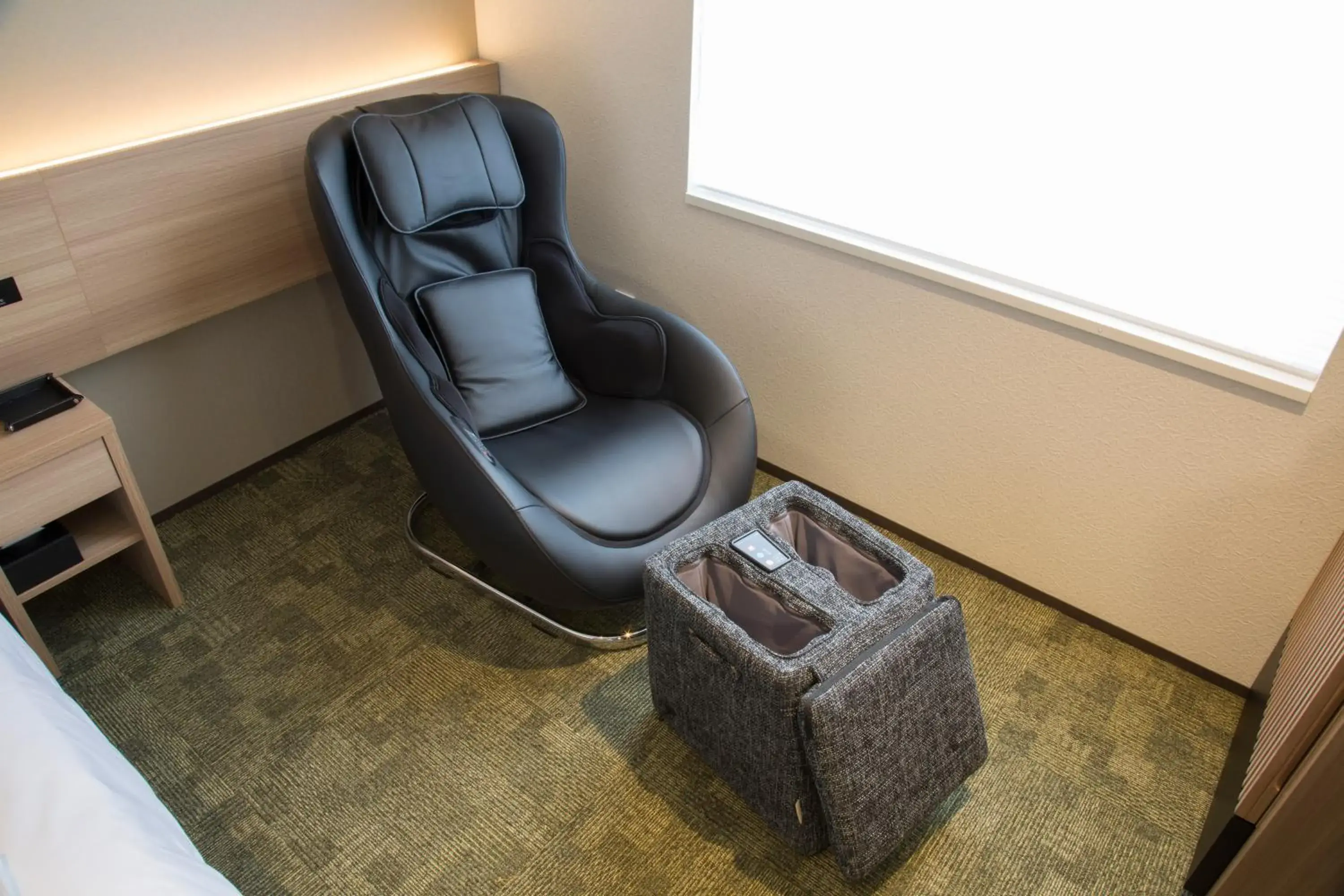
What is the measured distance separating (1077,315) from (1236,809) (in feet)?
3.30

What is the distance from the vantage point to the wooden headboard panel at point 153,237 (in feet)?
6.54

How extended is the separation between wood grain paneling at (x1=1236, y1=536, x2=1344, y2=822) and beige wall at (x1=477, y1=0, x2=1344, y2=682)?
0.14m

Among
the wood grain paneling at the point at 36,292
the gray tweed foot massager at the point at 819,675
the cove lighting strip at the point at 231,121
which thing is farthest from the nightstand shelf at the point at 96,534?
the gray tweed foot massager at the point at 819,675

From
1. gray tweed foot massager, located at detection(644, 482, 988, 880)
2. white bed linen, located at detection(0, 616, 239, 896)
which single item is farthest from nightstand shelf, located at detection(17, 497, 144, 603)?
gray tweed foot massager, located at detection(644, 482, 988, 880)

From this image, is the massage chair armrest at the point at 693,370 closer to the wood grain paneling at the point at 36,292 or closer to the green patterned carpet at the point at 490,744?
the green patterned carpet at the point at 490,744

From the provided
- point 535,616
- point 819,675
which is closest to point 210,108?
point 535,616

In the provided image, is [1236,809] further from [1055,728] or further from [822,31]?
[822,31]

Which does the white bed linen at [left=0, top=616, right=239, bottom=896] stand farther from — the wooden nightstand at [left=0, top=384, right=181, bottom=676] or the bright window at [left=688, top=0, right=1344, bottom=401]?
the bright window at [left=688, top=0, right=1344, bottom=401]

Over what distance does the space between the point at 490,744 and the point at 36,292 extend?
1399 mm

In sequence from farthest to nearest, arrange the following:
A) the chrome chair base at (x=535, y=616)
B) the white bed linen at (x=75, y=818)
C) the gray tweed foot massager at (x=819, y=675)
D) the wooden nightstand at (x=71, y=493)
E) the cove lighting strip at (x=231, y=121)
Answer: the chrome chair base at (x=535, y=616) < the cove lighting strip at (x=231, y=121) < the wooden nightstand at (x=71, y=493) < the gray tweed foot massager at (x=819, y=675) < the white bed linen at (x=75, y=818)

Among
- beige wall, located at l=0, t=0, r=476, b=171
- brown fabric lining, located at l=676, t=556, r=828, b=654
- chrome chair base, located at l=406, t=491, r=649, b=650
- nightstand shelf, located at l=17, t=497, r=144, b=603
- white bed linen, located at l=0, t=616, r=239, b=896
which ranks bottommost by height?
chrome chair base, located at l=406, t=491, r=649, b=650

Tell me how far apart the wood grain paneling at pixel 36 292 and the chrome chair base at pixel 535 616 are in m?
0.92

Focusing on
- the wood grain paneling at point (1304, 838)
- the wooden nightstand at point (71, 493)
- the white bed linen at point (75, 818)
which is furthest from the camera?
the wooden nightstand at point (71, 493)

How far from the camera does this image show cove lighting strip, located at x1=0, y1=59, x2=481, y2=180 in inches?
78.2
